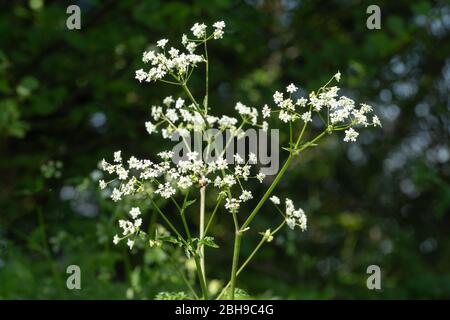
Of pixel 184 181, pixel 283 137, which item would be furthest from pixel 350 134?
pixel 283 137

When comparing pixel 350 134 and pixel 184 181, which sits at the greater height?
pixel 350 134

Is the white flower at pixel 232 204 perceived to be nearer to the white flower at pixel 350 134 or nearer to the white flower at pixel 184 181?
the white flower at pixel 184 181

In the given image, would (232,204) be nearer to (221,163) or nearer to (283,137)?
(221,163)

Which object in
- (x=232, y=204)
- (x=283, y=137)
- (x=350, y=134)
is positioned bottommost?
(x=232, y=204)

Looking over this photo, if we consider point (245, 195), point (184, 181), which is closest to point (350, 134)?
point (245, 195)

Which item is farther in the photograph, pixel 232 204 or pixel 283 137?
pixel 283 137

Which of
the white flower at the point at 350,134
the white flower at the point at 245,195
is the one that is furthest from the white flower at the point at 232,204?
the white flower at the point at 350,134

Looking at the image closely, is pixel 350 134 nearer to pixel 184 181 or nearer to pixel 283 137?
pixel 184 181

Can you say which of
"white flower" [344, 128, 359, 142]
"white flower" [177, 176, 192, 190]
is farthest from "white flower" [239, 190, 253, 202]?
"white flower" [344, 128, 359, 142]

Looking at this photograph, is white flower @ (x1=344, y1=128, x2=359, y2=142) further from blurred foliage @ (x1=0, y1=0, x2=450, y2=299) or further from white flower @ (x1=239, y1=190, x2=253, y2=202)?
blurred foliage @ (x1=0, y1=0, x2=450, y2=299)
